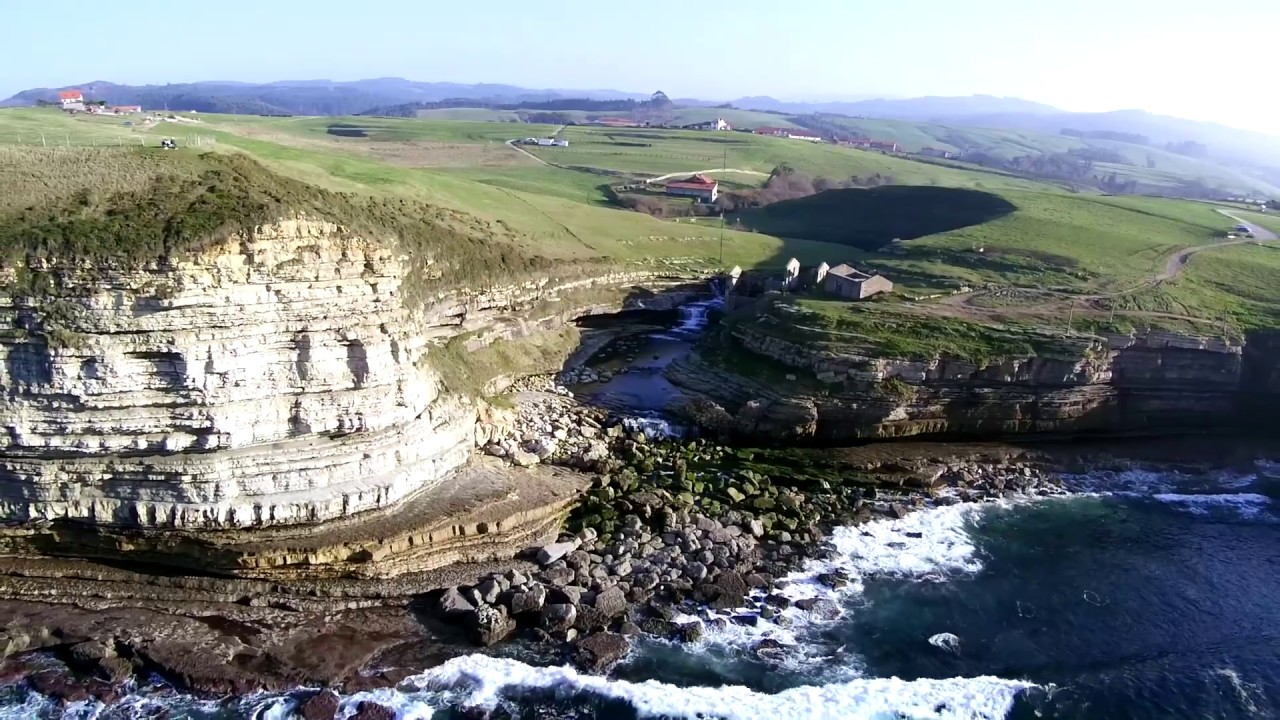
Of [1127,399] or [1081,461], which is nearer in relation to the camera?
[1081,461]

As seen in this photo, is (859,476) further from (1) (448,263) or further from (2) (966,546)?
(1) (448,263)

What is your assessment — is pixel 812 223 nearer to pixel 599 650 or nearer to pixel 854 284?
pixel 854 284

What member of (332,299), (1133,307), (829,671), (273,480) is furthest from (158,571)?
(1133,307)

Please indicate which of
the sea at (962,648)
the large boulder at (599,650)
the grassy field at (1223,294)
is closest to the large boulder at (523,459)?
the sea at (962,648)

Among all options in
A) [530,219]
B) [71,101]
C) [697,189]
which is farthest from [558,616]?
[71,101]

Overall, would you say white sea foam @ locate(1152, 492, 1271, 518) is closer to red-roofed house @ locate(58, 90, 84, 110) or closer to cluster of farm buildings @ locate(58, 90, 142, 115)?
cluster of farm buildings @ locate(58, 90, 142, 115)
